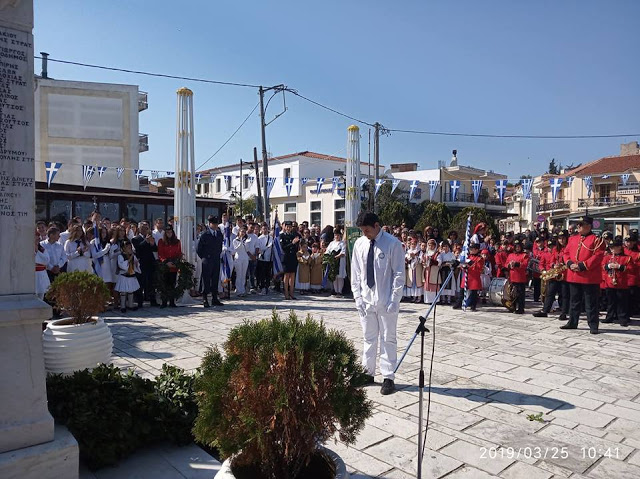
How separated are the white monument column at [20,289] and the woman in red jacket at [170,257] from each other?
798cm

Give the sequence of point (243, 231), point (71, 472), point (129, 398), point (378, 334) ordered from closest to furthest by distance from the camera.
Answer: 1. point (71, 472)
2. point (129, 398)
3. point (378, 334)
4. point (243, 231)

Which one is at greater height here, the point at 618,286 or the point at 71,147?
the point at 71,147

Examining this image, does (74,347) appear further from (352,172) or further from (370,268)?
(352,172)

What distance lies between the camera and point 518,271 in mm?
10844

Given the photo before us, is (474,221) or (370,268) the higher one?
(474,221)

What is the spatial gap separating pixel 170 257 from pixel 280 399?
367 inches

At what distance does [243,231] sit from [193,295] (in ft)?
8.15

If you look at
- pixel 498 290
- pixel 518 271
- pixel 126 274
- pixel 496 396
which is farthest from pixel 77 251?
pixel 518 271

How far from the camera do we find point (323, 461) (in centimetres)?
283

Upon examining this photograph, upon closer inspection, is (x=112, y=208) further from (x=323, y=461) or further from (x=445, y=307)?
(x=323, y=461)

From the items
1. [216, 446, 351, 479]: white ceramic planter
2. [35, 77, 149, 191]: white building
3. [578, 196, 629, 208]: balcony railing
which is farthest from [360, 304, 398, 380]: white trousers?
[578, 196, 629, 208]: balcony railing

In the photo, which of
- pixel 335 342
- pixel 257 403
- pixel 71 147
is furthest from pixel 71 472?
pixel 71 147

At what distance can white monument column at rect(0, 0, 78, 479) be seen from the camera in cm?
299

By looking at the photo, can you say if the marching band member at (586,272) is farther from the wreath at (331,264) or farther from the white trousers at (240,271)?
the white trousers at (240,271)
